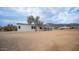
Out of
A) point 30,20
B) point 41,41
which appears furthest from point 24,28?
point 41,41

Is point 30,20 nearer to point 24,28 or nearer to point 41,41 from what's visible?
point 24,28

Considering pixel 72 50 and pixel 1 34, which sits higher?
pixel 1 34

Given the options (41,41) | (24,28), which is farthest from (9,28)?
(41,41)

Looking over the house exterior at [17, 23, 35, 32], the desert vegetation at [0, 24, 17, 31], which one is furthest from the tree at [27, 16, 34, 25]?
the desert vegetation at [0, 24, 17, 31]

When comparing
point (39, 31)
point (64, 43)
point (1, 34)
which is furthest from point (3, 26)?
point (64, 43)

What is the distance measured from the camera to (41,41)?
2.35 metres

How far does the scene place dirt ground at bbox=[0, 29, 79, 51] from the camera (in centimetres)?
234

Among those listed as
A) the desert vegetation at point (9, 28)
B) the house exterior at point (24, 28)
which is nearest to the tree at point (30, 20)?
the house exterior at point (24, 28)

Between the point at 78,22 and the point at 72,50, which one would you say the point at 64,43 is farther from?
the point at 78,22

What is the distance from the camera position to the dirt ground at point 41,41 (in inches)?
92.3

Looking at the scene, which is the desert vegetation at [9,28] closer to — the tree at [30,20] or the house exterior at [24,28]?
the house exterior at [24,28]

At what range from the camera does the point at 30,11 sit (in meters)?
2.36

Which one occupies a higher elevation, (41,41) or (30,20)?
(30,20)
